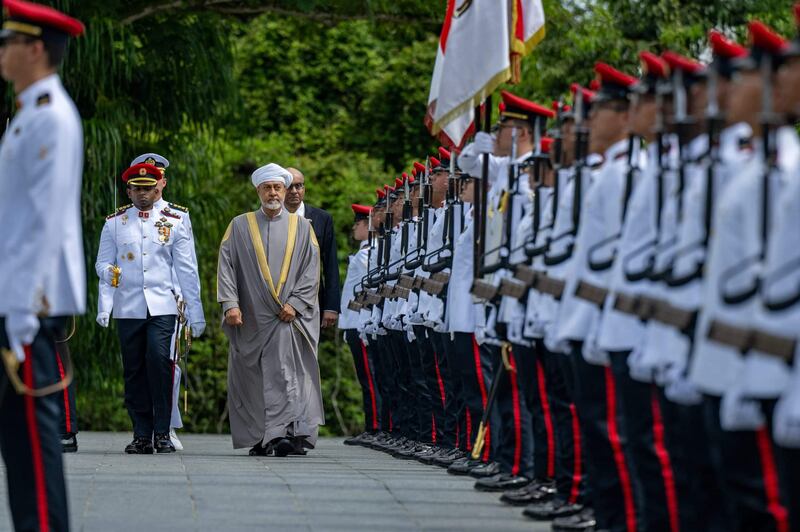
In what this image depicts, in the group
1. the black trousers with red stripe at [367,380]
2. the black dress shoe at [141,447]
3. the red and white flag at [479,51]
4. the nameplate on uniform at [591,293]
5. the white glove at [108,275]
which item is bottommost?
the black dress shoe at [141,447]

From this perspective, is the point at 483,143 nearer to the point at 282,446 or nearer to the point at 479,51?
the point at 479,51

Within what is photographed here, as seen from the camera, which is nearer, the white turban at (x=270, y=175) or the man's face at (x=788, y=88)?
the man's face at (x=788, y=88)

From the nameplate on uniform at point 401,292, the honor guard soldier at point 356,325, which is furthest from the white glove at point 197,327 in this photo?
the honor guard soldier at point 356,325

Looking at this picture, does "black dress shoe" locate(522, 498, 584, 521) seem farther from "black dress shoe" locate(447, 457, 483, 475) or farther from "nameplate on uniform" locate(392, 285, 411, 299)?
"nameplate on uniform" locate(392, 285, 411, 299)

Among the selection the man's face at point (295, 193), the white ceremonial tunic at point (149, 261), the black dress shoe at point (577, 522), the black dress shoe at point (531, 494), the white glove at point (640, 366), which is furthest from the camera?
the man's face at point (295, 193)

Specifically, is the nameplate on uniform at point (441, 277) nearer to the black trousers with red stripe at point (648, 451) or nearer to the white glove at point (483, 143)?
the white glove at point (483, 143)

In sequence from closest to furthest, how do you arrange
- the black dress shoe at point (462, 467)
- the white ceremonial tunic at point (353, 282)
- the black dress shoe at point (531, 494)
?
1. the black dress shoe at point (531, 494)
2. the black dress shoe at point (462, 467)
3. the white ceremonial tunic at point (353, 282)

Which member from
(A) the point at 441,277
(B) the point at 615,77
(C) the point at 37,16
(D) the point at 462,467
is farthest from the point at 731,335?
(A) the point at 441,277

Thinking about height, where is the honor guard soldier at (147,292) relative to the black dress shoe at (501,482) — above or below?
above

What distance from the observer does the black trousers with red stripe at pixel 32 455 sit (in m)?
7.02

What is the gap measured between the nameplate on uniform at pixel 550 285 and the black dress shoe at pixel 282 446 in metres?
5.84

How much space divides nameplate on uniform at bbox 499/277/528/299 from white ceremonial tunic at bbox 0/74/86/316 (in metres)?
2.89

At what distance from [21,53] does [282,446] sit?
7.61 metres

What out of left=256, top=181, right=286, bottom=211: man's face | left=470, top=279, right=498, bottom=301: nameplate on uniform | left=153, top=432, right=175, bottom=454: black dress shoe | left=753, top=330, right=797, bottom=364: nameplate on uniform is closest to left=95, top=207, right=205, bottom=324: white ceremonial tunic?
left=256, top=181, right=286, bottom=211: man's face
